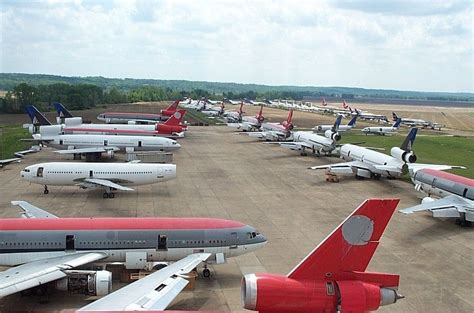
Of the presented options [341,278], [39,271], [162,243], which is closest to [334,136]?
[162,243]

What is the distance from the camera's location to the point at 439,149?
90812 millimetres

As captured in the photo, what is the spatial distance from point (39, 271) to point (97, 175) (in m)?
25.2

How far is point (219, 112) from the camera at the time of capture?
171 meters

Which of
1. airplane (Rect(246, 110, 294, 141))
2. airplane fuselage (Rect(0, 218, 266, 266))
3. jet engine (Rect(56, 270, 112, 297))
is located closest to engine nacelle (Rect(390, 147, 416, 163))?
airplane fuselage (Rect(0, 218, 266, 266))

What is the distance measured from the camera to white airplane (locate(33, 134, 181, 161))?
2757 inches

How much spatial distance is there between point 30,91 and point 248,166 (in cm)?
10313

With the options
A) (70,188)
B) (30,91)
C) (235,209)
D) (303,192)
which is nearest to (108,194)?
(70,188)

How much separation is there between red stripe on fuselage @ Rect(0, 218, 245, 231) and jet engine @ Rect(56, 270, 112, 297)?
322 cm

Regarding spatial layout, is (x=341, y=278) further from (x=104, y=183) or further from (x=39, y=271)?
(x=104, y=183)

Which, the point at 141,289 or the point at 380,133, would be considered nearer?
the point at 141,289

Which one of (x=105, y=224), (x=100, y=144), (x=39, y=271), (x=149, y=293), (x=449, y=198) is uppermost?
(x=105, y=224)

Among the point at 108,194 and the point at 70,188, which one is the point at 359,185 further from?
the point at 70,188

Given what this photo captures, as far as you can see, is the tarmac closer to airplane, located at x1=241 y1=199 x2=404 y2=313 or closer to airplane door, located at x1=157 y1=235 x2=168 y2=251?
airplane door, located at x1=157 y1=235 x2=168 y2=251

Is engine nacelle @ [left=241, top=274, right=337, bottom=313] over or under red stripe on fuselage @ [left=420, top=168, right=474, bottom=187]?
over
